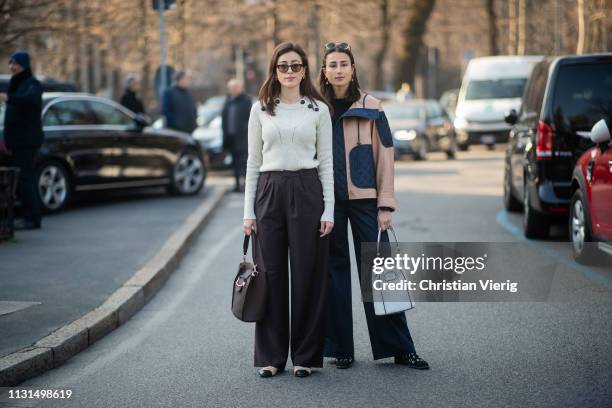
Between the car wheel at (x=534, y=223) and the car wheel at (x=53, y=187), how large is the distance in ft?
21.4

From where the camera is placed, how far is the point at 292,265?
625 centimetres

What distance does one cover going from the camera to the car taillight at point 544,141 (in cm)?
1120

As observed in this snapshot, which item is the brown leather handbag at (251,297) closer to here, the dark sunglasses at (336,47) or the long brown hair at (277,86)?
the long brown hair at (277,86)

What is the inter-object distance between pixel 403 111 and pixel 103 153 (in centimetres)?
1387

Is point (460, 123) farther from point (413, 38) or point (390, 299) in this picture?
point (390, 299)

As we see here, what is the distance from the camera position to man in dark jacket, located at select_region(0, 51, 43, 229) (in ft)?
41.3

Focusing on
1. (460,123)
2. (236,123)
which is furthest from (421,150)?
(236,123)

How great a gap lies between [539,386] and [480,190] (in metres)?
13.2

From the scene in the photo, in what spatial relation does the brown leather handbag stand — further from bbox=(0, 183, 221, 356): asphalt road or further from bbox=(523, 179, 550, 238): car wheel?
bbox=(523, 179, 550, 238): car wheel

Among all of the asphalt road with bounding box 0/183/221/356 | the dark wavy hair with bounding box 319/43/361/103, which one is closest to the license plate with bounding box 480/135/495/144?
the asphalt road with bounding box 0/183/221/356

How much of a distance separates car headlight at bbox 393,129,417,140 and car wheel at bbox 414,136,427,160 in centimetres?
35

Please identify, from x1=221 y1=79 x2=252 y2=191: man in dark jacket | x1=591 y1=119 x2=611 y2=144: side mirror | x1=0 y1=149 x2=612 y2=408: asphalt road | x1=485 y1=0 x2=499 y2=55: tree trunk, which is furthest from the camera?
x1=485 y1=0 x2=499 y2=55: tree trunk

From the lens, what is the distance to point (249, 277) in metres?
6.18

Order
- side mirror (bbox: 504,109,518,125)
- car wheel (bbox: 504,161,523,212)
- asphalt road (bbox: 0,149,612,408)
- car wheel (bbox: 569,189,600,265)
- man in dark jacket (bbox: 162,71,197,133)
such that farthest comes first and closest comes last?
man in dark jacket (bbox: 162,71,197,133) → car wheel (bbox: 504,161,523,212) → side mirror (bbox: 504,109,518,125) → car wheel (bbox: 569,189,600,265) → asphalt road (bbox: 0,149,612,408)
